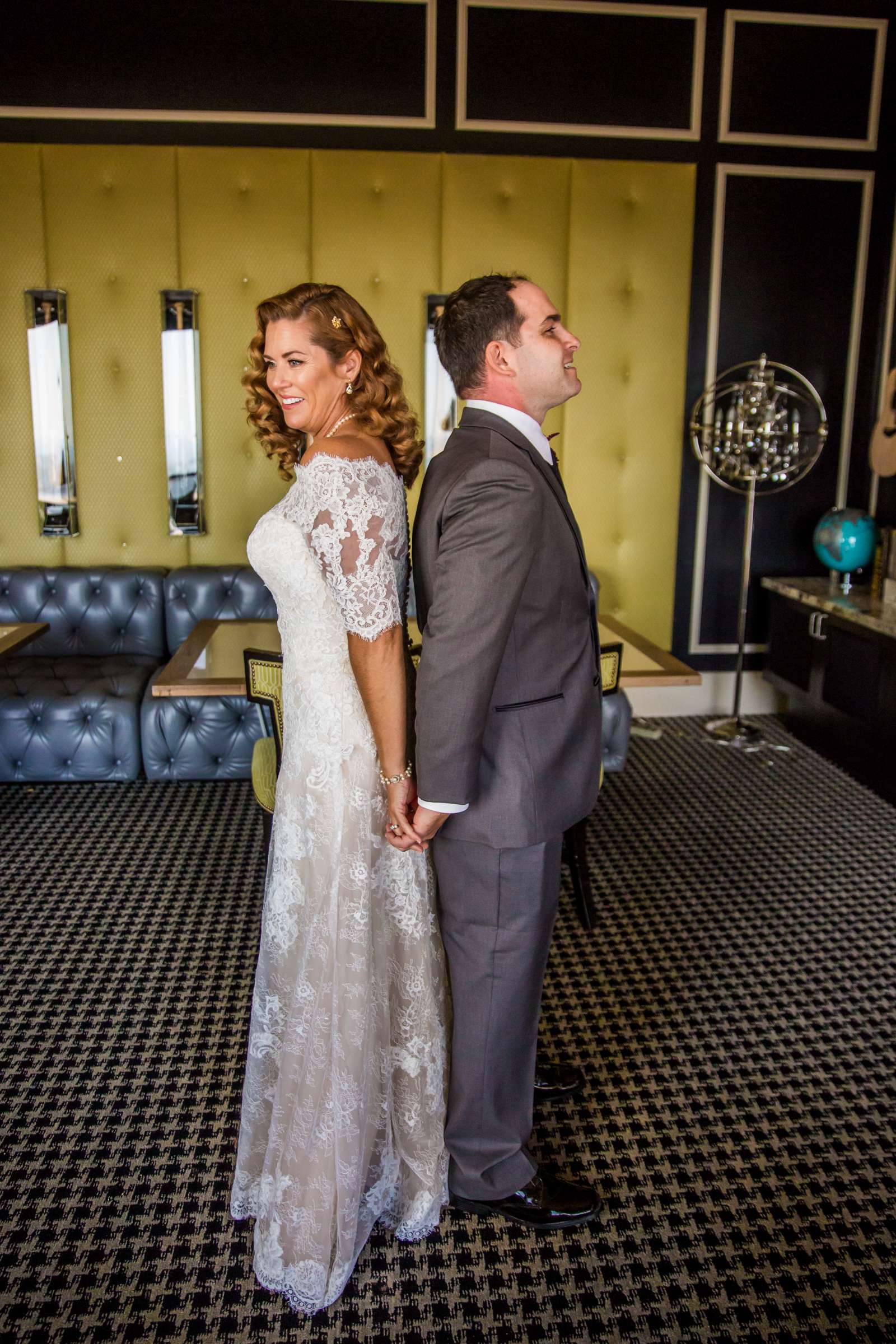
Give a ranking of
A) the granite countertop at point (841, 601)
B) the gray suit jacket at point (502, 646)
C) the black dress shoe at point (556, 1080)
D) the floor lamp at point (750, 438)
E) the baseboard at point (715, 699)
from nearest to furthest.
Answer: the gray suit jacket at point (502, 646)
the black dress shoe at point (556, 1080)
the granite countertop at point (841, 601)
the floor lamp at point (750, 438)
the baseboard at point (715, 699)

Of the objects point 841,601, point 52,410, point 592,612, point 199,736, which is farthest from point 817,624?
point 52,410

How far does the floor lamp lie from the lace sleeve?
11.5ft

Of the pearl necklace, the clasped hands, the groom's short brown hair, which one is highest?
the groom's short brown hair

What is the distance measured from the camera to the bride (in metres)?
1.64

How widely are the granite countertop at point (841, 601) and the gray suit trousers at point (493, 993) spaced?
2.75m

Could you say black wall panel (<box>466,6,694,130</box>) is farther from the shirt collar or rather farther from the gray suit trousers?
the gray suit trousers

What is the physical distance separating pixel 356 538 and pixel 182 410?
347 cm

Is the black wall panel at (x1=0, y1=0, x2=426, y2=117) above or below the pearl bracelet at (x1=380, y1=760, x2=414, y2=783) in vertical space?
above

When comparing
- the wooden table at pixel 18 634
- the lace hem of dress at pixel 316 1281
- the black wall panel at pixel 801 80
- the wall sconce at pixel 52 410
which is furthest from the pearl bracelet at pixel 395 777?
the black wall panel at pixel 801 80

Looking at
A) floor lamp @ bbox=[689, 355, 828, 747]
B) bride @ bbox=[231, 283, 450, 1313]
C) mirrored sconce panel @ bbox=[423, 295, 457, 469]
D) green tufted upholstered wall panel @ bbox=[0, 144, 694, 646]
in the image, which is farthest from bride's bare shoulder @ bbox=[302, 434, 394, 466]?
floor lamp @ bbox=[689, 355, 828, 747]

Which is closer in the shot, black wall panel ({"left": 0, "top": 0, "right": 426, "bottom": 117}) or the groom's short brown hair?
the groom's short brown hair

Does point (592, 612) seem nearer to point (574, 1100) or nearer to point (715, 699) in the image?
point (574, 1100)

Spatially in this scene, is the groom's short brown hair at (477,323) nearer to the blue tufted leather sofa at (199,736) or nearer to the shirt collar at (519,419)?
the shirt collar at (519,419)

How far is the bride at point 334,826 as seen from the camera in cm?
164
